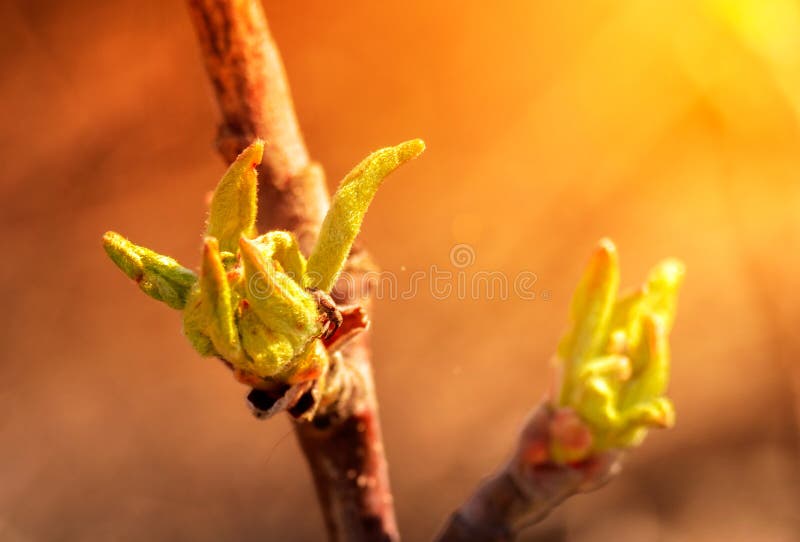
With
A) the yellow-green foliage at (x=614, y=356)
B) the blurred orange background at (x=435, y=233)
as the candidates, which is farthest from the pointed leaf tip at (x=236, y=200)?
the blurred orange background at (x=435, y=233)

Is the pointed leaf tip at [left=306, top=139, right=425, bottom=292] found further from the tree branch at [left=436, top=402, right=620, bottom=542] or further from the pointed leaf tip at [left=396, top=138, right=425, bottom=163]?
the tree branch at [left=436, top=402, right=620, bottom=542]

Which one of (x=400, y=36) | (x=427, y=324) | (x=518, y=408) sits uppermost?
(x=400, y=36)

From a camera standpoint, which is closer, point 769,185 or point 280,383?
point 280,383

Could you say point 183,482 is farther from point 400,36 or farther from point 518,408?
point 400,36

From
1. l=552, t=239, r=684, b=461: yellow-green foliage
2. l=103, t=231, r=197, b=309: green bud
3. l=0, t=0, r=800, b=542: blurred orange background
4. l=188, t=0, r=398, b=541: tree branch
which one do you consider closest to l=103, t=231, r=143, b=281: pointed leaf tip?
l=103, t=231, r=197, b=309: green bud

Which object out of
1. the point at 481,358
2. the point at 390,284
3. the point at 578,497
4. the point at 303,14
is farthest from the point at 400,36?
the point at 578,497

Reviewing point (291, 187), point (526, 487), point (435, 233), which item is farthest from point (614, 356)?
point (435, 233)
